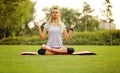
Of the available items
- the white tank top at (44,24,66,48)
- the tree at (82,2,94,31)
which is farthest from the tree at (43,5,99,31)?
the white tank top at (44,24,66,48)

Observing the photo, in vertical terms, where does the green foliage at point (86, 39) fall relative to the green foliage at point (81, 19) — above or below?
below

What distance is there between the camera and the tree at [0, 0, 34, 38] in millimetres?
2886

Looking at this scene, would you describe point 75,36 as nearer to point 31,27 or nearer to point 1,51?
point 31,27

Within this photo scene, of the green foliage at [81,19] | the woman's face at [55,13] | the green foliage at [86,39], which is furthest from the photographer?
the green foliage at [81,19]

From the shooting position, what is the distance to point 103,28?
9.99 feet

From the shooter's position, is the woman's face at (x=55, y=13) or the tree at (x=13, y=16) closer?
the woman's face at (x=55, y=13)

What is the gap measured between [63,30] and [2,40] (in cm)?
46

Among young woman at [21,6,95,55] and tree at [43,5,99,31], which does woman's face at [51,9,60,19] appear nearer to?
young woman at [21,6,95,55]

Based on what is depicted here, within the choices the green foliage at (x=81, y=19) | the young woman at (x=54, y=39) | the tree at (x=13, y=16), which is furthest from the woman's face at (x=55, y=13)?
the green foliage at (x=81, y=19)

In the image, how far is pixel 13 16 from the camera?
10.7ft

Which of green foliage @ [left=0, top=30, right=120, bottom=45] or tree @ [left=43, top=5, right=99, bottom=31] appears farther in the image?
tree @ [left=43, top=5, right=99, bottom=31]

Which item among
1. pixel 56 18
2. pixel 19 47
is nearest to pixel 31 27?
pixel 19 47

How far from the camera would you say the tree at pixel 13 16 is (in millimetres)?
2886

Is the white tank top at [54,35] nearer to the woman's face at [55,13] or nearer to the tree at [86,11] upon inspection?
the woman's face at [55,13]
